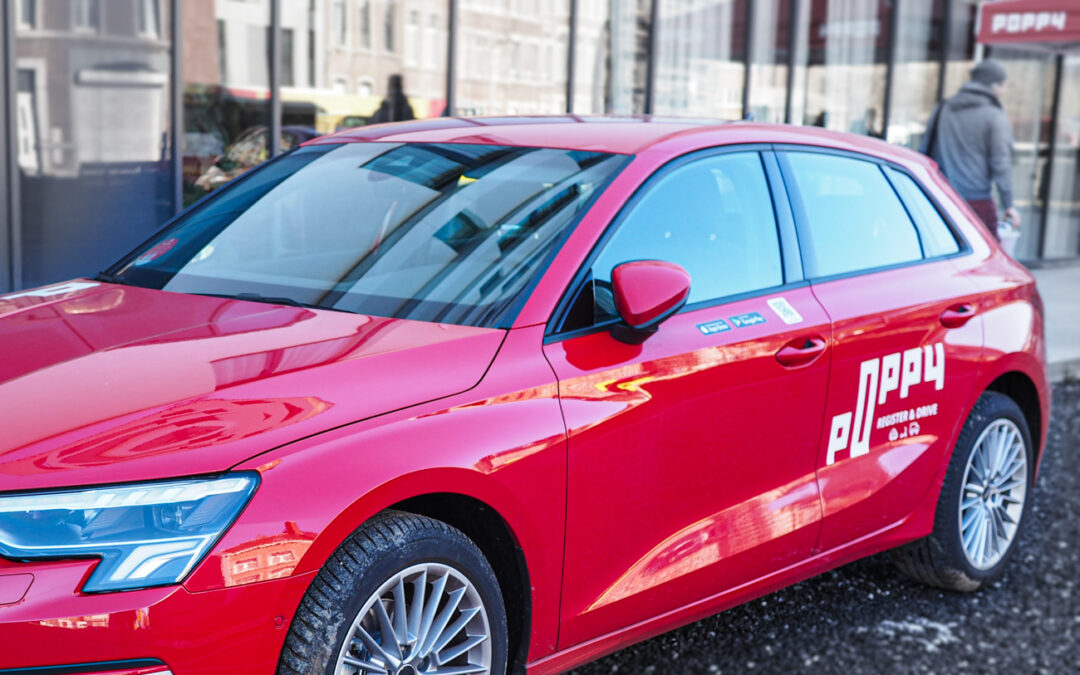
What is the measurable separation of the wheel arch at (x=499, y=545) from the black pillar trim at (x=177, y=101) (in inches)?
245

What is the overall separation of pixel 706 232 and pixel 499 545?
119 centimetres

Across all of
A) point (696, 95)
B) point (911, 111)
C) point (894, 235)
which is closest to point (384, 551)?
point (894, 235)

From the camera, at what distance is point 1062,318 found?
37.2 ft

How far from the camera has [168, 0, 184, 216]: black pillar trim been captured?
27.2 feet

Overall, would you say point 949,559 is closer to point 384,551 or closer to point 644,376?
point 644,376

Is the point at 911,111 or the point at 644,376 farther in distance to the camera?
the point at 911,111

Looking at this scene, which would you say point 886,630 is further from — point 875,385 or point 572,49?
point 572,49

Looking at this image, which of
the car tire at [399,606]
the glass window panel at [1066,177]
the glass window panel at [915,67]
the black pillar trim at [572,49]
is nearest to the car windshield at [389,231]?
the car tire at [399,606]

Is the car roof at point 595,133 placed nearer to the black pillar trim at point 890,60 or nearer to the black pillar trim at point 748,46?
the black pillar trim at point 748,46

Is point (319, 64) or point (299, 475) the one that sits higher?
point (319, 64)

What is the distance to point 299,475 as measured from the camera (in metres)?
2.33

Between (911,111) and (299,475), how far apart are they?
537 inches

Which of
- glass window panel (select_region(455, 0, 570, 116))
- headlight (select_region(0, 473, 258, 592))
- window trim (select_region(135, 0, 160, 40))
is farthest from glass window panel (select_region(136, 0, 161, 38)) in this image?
headlight (select_region(0, 473, 258, 592))

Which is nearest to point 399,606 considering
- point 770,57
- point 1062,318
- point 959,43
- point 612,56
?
point 612,56
